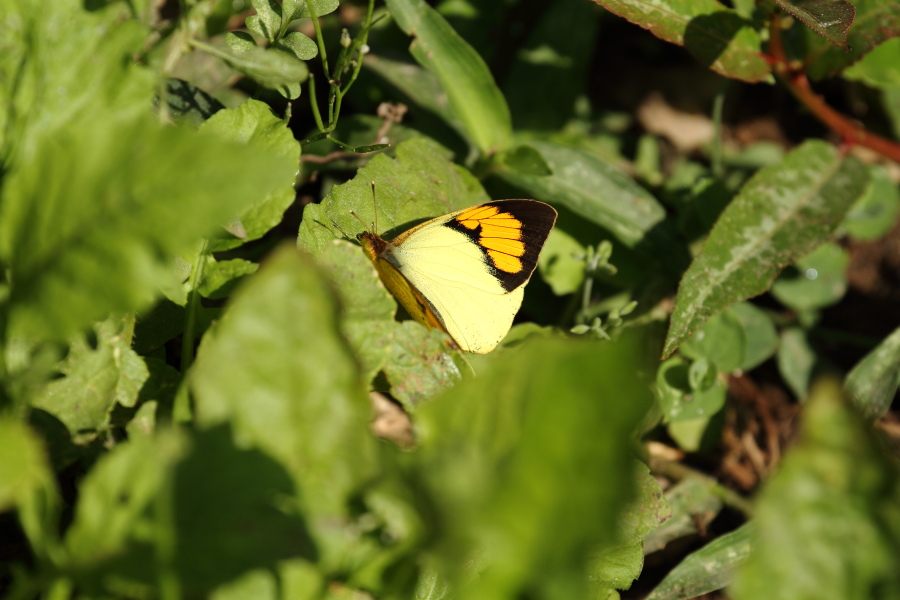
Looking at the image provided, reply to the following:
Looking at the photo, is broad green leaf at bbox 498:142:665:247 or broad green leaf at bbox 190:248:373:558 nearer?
broad green leaf at bbox 190:248:373:558

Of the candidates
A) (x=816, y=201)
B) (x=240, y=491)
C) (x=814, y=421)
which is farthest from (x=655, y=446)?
(x=240, y=491)

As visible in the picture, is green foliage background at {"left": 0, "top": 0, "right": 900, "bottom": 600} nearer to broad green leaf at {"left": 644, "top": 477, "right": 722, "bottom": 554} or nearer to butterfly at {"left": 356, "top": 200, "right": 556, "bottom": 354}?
broad green leaf at {"left": 644, "top": 477, "right": 722, "bottom": 554}

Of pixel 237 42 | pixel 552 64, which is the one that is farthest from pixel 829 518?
pixel 552 64

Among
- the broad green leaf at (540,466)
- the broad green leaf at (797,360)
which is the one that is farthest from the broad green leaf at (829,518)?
the broad green leaf at (797,360)

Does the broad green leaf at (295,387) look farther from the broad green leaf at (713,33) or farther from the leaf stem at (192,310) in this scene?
the broad green leaf at (713,33)

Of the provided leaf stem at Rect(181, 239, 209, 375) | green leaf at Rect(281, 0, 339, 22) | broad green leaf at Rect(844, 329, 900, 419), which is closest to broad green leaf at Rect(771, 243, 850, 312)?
broad green leaf at Rect(844, 329, 900, 419)

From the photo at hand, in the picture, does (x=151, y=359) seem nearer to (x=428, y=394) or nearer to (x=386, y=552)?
(x=428, y=394)
